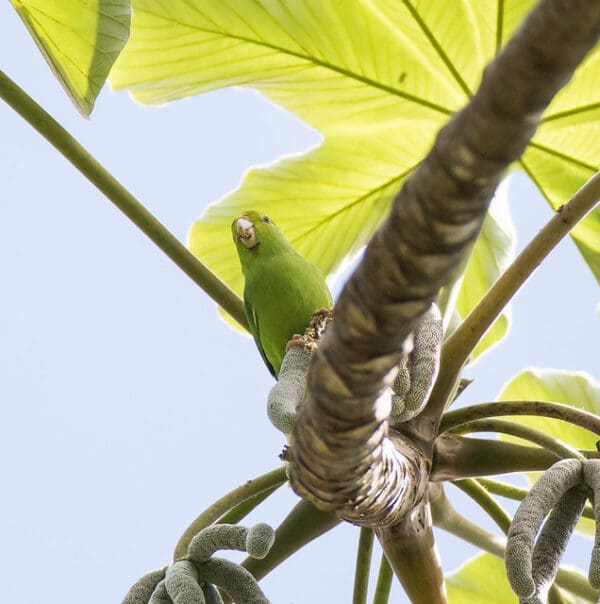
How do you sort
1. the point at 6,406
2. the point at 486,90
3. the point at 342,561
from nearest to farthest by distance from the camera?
the point at 486,90, the point at 342,561, the point at 6,406

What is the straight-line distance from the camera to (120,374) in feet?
13.3

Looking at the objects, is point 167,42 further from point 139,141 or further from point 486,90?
point 139,141

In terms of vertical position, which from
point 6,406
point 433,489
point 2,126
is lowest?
point 433,489

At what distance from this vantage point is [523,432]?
3.50 ft

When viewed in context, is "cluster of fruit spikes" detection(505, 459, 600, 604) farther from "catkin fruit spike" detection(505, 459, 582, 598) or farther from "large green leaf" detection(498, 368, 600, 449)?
"large green leaf" detection(498, 368, 600, 449)

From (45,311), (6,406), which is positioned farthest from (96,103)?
(45,311)

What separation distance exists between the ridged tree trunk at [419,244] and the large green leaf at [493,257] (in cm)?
105

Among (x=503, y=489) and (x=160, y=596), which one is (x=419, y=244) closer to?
(x=160, y=596)

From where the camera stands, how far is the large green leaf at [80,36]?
1.07 m

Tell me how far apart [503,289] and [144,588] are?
1.67 ft

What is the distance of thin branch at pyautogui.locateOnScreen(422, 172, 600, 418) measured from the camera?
91cm

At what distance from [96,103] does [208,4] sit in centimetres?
33

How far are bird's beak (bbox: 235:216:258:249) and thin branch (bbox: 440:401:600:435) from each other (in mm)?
459

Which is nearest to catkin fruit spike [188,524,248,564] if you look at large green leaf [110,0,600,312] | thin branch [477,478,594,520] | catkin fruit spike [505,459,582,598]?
catkin fruit spike [505,459,582,598]
